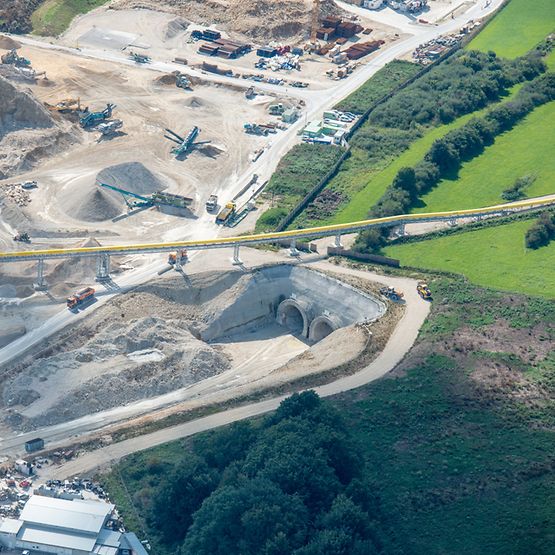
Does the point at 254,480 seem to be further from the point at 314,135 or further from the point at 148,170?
the point at 314,135

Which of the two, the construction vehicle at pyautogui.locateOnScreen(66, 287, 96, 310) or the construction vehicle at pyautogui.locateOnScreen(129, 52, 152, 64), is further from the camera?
the construction vehicle at pyautogui.locateOnScreen(129, 52, 152, 64)

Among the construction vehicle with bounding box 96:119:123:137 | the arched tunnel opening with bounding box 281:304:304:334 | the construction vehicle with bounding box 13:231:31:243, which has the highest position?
the construction vehicle with bounding box 13:231:31:243

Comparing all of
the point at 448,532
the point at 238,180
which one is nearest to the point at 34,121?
the point at 238,180

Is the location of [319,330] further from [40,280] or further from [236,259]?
[40,280]

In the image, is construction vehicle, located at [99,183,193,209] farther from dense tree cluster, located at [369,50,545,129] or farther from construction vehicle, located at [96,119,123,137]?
dense tree cluster, located at [369,50,545,129]

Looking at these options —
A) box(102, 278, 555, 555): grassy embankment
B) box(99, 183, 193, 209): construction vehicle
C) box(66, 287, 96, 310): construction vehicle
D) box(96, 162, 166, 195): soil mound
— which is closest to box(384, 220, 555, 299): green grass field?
box(102, 278, 555, 555): grassy embankment
